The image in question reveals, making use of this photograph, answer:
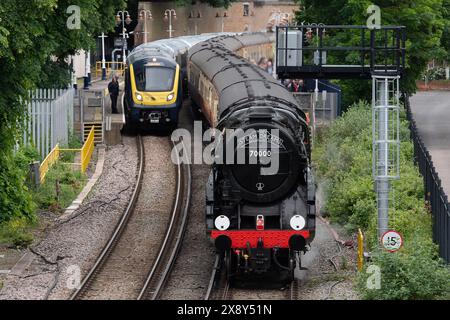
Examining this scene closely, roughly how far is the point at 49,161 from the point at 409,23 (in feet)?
49.6

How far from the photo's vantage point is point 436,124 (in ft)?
145

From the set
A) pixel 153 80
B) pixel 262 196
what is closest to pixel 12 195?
pixel 262 196

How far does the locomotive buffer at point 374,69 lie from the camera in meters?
22.0

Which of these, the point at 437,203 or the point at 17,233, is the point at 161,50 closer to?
the point at 17,233

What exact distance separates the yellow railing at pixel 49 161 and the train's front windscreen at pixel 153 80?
15.4ft

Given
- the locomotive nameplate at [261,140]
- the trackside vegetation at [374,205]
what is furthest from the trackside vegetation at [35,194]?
the trackside vegetation at [374,205]

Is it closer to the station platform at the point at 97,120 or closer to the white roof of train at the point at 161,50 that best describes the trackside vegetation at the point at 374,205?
the station platform at the point at 97,120

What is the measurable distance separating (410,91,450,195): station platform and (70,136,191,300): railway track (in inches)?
277

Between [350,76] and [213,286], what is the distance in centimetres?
1013

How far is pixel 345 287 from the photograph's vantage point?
67.4 ft

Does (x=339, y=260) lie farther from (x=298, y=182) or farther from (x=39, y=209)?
(x=39, y=209)

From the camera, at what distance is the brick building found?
81062mm

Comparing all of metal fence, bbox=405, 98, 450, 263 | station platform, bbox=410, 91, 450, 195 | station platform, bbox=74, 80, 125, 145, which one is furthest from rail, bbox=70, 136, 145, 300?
station platform, bbox=410, 91, 450, 195
